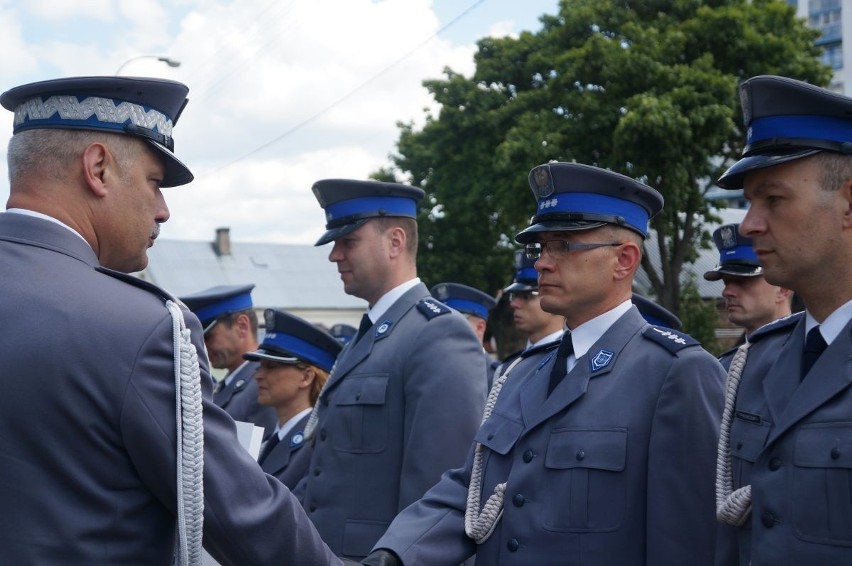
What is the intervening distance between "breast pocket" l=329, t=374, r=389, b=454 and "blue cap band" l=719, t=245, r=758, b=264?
2.38m

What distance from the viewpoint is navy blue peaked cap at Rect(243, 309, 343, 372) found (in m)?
6.07

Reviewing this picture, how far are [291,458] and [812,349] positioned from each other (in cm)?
342

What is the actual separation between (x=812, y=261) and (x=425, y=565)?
158 cm

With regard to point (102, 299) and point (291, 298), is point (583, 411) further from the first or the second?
point (291, 298)

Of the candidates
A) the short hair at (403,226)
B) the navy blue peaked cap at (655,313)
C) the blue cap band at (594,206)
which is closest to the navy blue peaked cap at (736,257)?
the navy blue peaked cap at (655,313)

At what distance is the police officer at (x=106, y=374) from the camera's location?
93.4 inches

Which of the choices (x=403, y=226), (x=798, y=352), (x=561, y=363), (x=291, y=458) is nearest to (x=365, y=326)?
(x=403, y=226)

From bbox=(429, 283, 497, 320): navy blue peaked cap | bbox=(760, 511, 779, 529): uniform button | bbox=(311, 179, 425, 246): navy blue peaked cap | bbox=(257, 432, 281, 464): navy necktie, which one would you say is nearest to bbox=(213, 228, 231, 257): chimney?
bbox=(429, 283, 497, 320): navy blue peaked cap

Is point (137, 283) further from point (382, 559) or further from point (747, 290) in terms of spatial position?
point (747, 290)

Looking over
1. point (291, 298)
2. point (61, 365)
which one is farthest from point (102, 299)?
point (291, 298)

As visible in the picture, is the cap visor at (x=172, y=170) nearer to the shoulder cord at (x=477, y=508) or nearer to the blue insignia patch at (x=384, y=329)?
the shoulder cord at (x=477, y=508)

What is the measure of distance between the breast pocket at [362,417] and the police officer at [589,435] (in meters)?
0.92

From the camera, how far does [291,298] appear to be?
55.9m

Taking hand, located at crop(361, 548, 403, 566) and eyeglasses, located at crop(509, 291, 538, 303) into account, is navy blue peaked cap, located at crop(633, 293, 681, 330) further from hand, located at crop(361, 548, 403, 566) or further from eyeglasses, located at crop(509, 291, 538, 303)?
hand, located at crop(361, 548, 403, 566)
